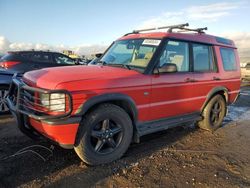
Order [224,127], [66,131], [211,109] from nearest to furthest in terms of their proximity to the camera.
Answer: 1. [66,131]
2. [211,109]
3. [224,127]

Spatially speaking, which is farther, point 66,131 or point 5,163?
point 5,163

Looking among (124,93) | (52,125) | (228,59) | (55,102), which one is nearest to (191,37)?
(228,59)

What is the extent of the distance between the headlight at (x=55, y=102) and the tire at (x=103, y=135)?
1.37 feet

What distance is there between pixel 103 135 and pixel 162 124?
4.24 feet

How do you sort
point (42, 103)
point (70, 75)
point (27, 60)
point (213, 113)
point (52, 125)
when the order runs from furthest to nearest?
1. point (27, 60)
2. point (213, 113)
3. point (70, 75)
4. point (42, 103)
5. point (52, 125)

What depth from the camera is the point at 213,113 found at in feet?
22.0

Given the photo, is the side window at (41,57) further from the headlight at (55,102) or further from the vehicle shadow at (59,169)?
the headlight at (55,102)

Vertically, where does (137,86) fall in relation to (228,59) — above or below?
below

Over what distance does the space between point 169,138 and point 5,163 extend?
313cm

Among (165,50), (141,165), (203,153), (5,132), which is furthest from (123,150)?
Result: (5,132)

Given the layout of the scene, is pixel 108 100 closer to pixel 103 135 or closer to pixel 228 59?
pixel 103 135

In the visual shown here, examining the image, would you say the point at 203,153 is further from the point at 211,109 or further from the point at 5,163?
the point at 5,163

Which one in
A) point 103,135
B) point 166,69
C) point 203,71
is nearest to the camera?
point 103,135

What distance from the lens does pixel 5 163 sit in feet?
14.4
